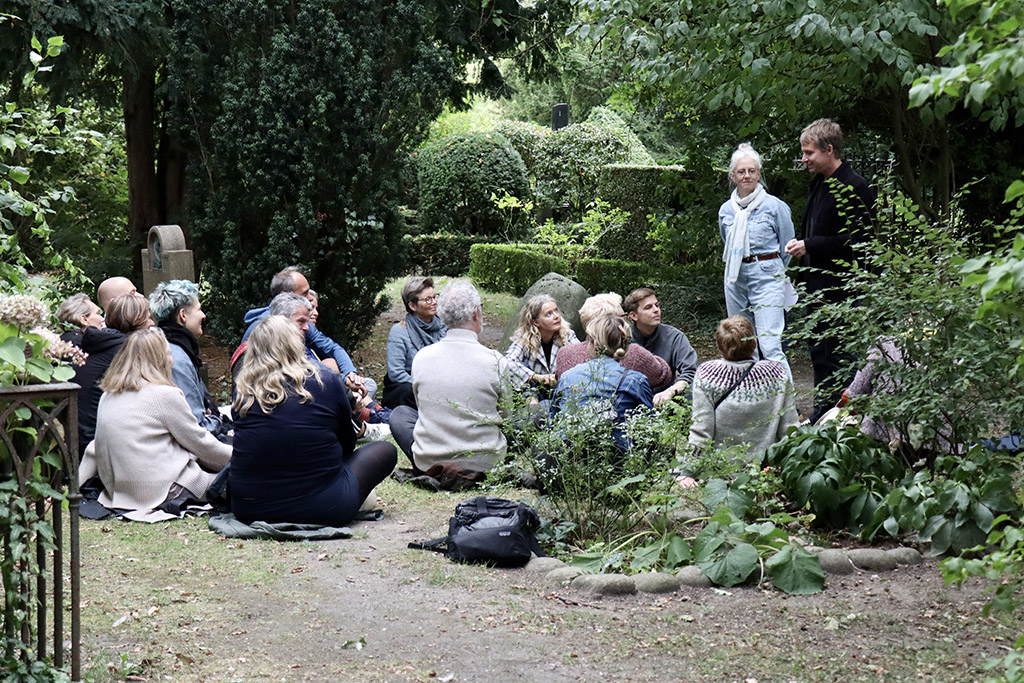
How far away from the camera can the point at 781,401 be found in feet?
21.0

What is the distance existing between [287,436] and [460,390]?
1.28 m

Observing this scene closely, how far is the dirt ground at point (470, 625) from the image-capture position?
4.09m

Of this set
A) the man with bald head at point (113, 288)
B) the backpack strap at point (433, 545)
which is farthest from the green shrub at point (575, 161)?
the backpack strap at point (433, 545)

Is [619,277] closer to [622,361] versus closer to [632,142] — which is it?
[632,142]

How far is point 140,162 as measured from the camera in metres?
12.1

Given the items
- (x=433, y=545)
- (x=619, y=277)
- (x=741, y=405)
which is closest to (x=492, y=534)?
(x=433, y=545)

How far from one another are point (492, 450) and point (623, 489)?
4.75ft

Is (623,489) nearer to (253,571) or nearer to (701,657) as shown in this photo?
(701,657)

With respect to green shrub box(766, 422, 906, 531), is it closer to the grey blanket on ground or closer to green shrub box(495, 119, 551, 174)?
the grey blanket on ground

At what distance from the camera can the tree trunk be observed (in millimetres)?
11859

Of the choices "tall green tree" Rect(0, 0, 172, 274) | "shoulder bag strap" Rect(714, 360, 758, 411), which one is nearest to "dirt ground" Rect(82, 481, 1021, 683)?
"shoulder bag strap" Rect(714, 360, 758, 411)

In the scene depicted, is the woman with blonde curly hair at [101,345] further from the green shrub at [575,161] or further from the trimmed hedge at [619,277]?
the green shrub at [575,161]

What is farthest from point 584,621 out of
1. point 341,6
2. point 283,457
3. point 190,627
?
point 341,6

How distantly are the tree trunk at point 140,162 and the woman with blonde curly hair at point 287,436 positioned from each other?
6494 millimetres
